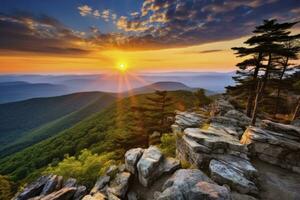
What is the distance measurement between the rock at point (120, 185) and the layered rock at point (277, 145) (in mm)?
11176

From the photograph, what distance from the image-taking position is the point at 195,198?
8.05 m

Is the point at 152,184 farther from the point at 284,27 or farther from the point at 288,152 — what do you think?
the point at 284,27

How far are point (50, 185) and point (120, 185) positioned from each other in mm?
7570

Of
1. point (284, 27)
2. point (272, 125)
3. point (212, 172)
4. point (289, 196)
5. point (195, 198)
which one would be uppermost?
point (284, 27)

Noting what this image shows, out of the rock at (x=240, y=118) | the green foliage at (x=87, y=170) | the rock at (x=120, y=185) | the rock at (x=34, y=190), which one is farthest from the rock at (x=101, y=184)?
the rock at (x=240, y=118)

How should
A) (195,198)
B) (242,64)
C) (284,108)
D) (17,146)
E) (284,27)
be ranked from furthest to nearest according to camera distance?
(17,146)
(284,108)
(242,64)
(284,27)
(195,198)

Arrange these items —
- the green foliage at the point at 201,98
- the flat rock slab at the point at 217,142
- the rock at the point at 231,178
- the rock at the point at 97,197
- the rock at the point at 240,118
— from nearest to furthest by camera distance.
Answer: the rock at the point at 231,178 < the rock at the point at 97,197 < the flat rock slab at the point at 217,142 < the rock at the point at 240,118 < the green foliage at the point at 201,98

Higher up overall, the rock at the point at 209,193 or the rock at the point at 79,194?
the rock at the point at 209,193

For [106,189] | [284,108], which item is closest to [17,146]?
[106,189]

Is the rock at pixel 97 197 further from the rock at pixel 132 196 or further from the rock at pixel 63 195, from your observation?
the rock at pixel 63 195

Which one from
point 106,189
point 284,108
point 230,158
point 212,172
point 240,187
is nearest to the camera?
point 240,187

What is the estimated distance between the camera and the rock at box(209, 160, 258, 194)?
1034cm

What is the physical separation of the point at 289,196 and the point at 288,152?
427 centimetres

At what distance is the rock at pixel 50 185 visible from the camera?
1524cm
